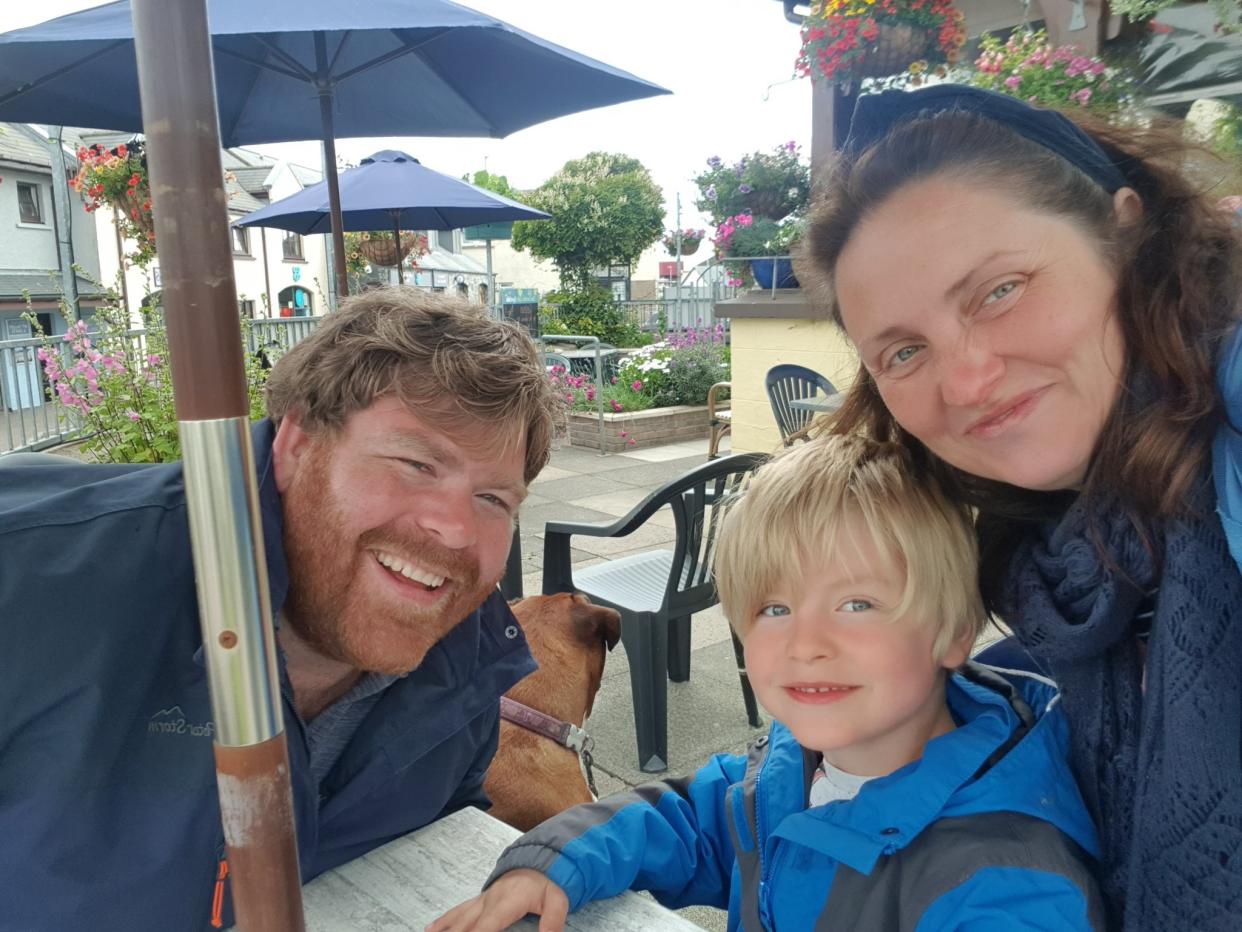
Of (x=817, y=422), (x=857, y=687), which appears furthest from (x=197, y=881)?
→ (x=817, y=422)

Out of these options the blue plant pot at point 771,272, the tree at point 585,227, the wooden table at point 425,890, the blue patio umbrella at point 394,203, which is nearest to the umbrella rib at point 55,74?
the blue patio umbrella at point 394,203

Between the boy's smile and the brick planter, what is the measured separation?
8494mm

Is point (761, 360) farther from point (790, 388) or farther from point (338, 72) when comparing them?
point (338, 72)

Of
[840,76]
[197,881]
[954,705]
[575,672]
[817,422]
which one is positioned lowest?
[575,672]

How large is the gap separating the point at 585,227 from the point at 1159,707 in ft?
73.8

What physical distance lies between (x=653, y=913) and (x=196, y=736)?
69 cm

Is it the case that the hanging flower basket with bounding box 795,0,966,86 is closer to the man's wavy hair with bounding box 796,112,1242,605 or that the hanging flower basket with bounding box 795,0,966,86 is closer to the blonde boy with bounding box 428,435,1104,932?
the man's wavy hair with bounding box 796,112,1242,605

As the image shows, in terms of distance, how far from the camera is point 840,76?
616 centimetres

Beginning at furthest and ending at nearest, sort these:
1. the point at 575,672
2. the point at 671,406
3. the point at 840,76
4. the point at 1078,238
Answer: the point at 671,406 → the point at 840,76 → the point at 575,672 → the point at 1078,238

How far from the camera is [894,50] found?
5.89m

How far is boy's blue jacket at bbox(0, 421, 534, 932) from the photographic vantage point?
1188mm

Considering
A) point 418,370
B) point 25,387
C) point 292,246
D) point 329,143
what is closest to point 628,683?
point 418,370

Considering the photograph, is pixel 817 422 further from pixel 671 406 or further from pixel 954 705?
pixel 671 406

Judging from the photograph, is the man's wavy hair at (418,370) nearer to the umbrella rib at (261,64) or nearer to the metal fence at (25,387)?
the umbrella rib at (261,64)
